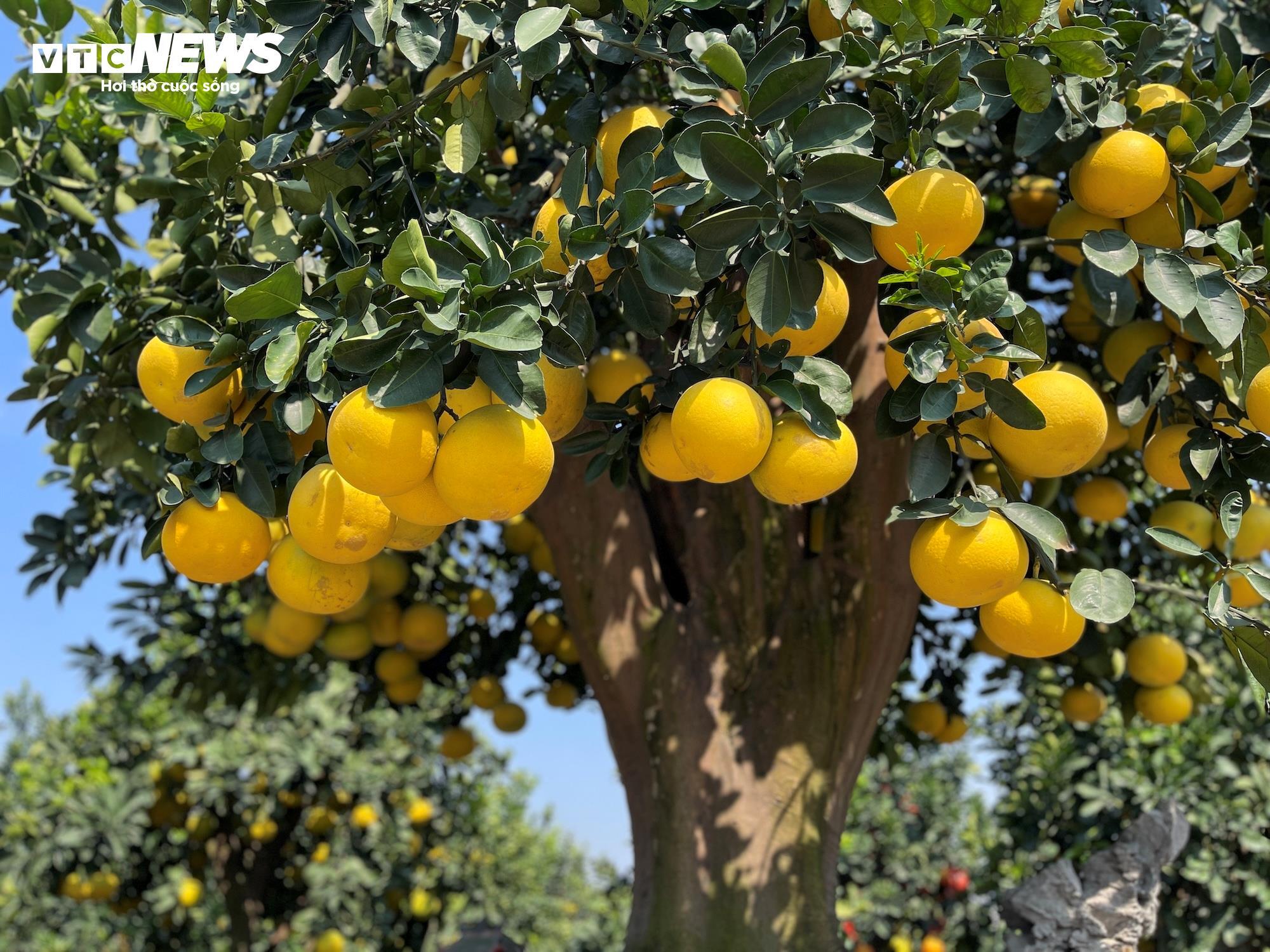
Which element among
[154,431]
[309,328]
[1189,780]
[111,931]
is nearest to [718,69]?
[309,328]

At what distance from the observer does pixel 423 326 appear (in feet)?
4.46

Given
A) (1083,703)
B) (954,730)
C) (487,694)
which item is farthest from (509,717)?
(1083,703)

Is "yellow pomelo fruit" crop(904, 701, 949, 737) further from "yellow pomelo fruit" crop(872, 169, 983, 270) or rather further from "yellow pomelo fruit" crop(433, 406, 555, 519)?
"yellow pomelo fruit" crop(433, 406, 555, 519)

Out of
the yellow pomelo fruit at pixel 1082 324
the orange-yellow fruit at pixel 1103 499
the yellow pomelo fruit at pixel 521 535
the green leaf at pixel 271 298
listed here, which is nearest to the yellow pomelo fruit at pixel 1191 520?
the orange-yellow fruit at pixel 1103 499

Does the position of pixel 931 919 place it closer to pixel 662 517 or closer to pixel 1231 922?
pixel 1231 922

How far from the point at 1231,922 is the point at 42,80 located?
4843 millimetres

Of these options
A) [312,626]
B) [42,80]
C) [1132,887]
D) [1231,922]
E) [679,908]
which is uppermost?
[42,80]

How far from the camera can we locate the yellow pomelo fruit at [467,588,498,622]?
3.67 meters

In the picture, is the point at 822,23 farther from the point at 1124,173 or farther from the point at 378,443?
the point at 378,443

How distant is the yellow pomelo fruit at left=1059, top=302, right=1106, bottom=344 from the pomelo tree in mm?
18

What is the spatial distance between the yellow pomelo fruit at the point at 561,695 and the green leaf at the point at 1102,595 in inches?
101

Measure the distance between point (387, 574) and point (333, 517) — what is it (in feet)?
5.19

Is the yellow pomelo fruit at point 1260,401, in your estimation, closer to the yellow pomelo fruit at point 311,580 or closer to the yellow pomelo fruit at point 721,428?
the yellow pomelo fruit at point 721,428

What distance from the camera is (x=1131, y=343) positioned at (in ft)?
6.96
